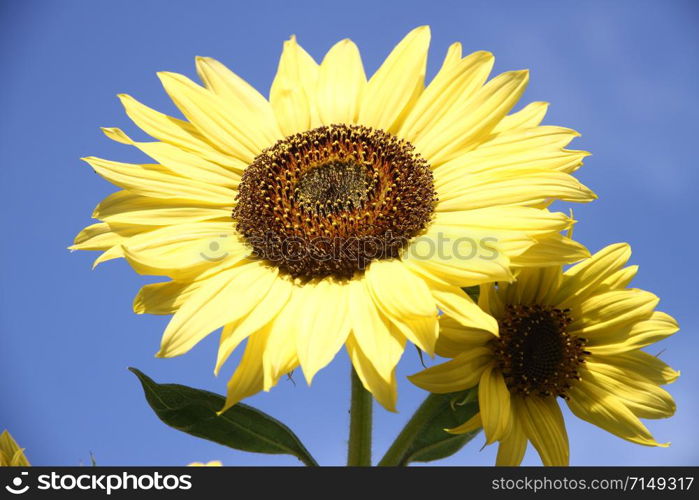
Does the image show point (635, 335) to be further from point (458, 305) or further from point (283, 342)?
point (283, 342)

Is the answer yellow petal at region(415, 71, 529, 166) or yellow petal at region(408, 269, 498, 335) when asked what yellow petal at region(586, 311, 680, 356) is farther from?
yellow petal at region(415, 71, 529, 166)

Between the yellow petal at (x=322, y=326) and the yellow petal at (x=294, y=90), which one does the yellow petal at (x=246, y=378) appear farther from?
the yellow petal at (x=294, y=90)

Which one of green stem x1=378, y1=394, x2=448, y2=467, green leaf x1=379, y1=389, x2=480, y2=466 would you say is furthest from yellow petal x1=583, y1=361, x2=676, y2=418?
green stem x1=378, y1=394, x2=448, y2=467

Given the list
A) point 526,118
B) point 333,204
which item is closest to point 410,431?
point 333,204

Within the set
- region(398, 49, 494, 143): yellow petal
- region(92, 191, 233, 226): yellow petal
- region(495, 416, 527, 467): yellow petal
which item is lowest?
region(495, 416, 527, 467): yellow petal

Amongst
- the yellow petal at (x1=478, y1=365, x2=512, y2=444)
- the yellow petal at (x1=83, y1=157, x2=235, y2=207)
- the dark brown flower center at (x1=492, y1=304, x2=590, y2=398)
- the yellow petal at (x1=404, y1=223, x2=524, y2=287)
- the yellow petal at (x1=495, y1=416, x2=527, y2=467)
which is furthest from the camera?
the yellow petal at (x1=83, y1=157, x2=235, y2=207)

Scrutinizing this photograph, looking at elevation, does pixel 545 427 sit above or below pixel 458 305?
below

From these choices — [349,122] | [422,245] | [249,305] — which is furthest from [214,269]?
[349,122]

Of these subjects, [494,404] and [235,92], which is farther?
[235,92]
